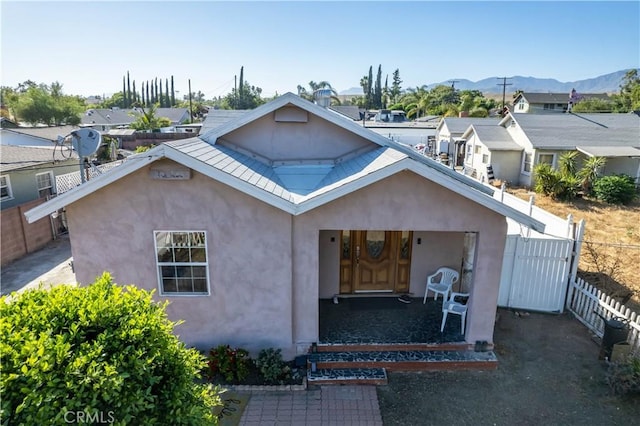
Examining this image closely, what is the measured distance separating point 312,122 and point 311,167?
4.15 ft

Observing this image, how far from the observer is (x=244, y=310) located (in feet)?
28.6

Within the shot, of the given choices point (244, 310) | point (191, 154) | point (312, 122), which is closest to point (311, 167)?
point (312, 122)

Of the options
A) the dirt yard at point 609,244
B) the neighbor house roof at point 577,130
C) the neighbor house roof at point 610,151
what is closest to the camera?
the dirt yard at point 609,244

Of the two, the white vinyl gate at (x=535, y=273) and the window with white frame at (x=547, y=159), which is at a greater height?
the window with white frame at (x=547, y=159)

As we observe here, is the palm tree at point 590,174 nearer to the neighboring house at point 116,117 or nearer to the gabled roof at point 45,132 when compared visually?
the gabled roof at point 45,132

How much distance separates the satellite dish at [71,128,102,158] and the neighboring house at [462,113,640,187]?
86.1ft

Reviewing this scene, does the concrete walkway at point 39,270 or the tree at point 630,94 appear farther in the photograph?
the tree at point 630,94

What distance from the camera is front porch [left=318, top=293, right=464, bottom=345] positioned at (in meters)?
9.23

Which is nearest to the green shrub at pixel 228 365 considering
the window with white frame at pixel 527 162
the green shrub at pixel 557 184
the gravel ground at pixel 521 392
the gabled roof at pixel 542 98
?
the gravel ground at pixel 521 392

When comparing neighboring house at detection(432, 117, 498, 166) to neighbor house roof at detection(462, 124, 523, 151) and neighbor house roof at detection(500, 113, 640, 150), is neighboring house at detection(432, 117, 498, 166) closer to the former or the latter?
neighbor house roof at detection(462, 124, 523, 151)

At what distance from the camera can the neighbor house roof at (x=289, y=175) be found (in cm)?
769

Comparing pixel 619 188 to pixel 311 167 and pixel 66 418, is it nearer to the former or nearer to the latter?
pixel 311 167

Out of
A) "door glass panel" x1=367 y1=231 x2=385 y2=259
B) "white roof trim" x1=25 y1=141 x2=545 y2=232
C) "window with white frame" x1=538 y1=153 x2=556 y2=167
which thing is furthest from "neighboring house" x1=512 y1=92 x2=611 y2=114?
"white roof trim" x1=25 y1=141 x2=545 y2=232

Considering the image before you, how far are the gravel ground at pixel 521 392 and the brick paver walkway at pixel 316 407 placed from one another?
13.1 inches
